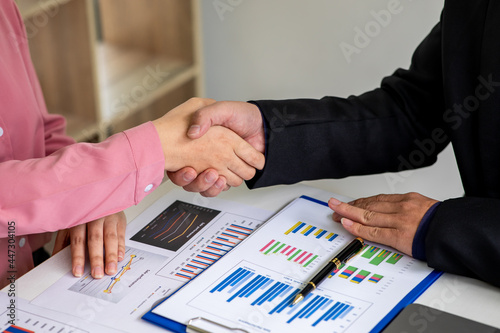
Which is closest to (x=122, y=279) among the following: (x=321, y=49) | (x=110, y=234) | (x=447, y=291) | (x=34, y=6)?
(x=110, y=234)

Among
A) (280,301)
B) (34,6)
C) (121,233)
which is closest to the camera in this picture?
(280,301)

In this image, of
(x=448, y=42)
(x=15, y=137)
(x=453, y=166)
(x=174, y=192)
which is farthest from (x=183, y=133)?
(x=453, y=166)

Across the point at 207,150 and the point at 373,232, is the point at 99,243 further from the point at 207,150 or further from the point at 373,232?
the point at 373,232

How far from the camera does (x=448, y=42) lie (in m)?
1.32

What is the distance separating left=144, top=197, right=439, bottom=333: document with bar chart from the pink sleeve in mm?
228

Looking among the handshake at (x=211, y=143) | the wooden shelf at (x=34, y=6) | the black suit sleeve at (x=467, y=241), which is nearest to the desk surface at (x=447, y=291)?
the black suit sleeve at (x=467, y=241)

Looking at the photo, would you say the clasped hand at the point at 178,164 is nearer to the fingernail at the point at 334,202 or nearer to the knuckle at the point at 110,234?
the knuckle at the point at 110,234

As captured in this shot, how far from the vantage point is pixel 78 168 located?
3.79ft

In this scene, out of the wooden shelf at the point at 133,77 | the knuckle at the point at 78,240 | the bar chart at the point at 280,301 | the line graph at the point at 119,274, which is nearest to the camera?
the bar chart at the point at 280,301

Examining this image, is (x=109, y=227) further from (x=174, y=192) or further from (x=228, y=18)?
(x=228, y=18)

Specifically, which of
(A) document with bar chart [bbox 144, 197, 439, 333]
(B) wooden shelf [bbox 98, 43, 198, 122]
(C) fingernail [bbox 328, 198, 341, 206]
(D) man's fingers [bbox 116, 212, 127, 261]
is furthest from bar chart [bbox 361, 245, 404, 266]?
(B) wooden shelf [bbox 98, 43, 198, 122]

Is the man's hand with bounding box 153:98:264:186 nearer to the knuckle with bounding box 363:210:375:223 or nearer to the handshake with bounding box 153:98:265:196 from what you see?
the handshake with bounding box 153:98:265:196

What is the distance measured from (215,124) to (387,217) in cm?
43

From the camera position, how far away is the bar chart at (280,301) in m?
0.97
